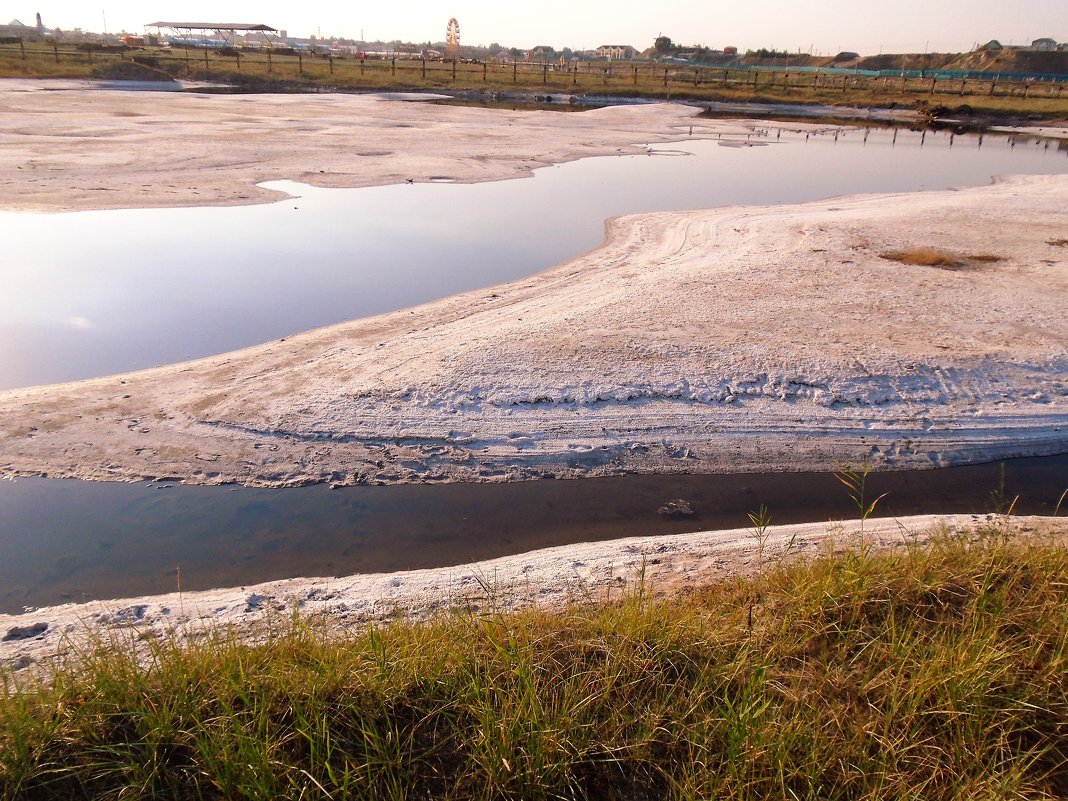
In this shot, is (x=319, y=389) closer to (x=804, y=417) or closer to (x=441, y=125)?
(x=804, y=417)

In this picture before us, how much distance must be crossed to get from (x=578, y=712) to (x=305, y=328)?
690 centimetres

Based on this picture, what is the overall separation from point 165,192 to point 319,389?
10412mm

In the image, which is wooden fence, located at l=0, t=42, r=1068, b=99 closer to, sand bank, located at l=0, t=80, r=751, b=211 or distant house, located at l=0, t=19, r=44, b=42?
sand bank, located at l=0, t=80, r=751, b=211

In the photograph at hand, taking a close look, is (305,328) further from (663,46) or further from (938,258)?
(663,46)

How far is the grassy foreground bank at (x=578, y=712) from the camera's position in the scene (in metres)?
2.97

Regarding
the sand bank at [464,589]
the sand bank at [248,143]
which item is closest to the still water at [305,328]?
the sand bank at [464,589]

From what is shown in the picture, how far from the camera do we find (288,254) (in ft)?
39.3

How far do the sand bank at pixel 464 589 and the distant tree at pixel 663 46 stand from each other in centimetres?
15168

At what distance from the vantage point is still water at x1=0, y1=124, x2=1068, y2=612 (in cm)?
535

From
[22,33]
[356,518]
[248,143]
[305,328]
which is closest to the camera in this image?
[356,518]

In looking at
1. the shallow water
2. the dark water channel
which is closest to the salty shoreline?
the dark water channel

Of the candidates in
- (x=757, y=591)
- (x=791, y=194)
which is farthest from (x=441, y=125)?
(x=757, y=591)

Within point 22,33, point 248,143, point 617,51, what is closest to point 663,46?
point 617,51

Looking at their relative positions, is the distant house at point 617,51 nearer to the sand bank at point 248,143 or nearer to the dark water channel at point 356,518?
the sand bank at point 248,143
